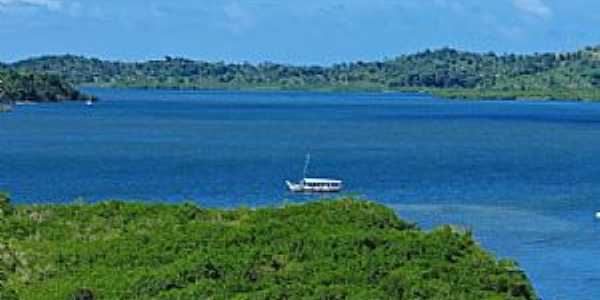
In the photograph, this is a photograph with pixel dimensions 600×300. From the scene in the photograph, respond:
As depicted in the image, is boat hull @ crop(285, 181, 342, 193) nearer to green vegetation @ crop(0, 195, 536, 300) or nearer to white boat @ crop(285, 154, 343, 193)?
white boat @ crop(285, 154, 343, 193)

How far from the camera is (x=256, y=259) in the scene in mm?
38375

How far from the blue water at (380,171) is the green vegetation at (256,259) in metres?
17.0

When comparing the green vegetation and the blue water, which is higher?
the green vegetation

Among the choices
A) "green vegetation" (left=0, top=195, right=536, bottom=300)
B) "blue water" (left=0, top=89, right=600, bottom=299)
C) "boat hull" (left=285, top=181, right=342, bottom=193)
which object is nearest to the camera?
"green vegetation" (left=0, top=195, right=536, bottom=300)

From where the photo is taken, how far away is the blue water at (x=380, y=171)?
73312 millimetres

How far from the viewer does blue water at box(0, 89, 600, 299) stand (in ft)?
241

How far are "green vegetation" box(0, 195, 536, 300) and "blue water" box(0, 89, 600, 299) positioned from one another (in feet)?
55.7

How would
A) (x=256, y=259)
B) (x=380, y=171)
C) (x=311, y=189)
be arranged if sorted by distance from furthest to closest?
(x=380, y=171), (x=311, y=189), (x=256, y=259)

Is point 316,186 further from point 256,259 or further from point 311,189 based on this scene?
point 256,259

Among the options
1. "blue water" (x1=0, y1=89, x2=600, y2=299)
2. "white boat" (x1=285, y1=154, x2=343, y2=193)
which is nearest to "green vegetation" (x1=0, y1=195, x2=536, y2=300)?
"blue water" (x1=0, y1=89, x2=600, y2=299)

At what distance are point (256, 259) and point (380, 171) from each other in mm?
73860

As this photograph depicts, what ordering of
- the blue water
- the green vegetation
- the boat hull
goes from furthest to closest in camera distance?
1. the boat hull
2. the blue water
3. the green vegetation

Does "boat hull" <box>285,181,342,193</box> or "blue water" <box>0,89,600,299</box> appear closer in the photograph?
"blue water" <box>0,89,600,299</box>

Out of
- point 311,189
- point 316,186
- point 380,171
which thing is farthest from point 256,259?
point 380,171
